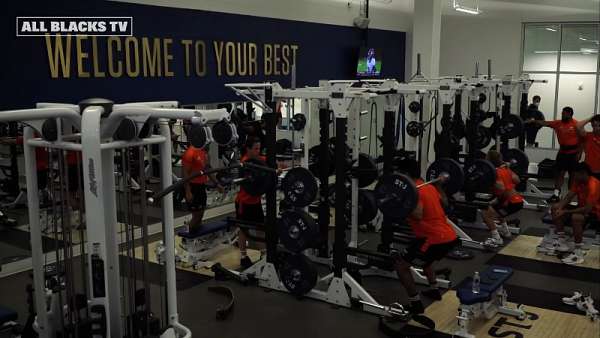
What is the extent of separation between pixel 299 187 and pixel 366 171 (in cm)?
78

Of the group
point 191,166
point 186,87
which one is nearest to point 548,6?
point 186,87

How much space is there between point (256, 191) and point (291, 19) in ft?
14.7

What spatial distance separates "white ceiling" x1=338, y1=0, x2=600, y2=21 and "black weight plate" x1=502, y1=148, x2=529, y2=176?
4122 millimetres

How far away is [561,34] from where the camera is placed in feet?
36.9

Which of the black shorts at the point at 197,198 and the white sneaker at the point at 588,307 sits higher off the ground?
the black shorts at the point at 197,198

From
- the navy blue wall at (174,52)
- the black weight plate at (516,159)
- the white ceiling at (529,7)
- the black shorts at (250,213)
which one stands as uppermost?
the white ceiling at (529,7)

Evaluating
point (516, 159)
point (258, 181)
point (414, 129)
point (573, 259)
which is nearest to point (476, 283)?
point (258, 181)

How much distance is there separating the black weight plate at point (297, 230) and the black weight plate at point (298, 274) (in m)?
0.15

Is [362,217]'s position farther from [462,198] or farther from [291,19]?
[291,19]

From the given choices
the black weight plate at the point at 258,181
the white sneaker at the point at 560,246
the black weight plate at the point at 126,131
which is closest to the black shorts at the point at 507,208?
the white sneaker at the point at 560,246

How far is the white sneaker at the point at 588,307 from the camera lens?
4.68 metres

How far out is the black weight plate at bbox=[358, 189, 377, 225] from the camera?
552cm

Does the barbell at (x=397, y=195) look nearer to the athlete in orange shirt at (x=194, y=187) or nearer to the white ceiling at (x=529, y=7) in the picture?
the athlete in orange shirt at (x=194, y=187)

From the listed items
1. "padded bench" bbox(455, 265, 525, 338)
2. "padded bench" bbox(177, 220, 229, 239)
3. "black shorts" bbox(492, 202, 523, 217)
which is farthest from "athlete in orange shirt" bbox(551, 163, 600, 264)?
"padded bench" bbox(177, 220, 229, 239)
